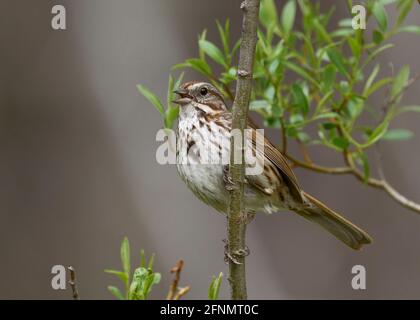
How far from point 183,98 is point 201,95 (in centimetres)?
9

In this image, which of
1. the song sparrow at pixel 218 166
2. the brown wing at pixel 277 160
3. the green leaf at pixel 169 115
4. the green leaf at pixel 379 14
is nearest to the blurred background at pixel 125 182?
the song sparrow at pixel 218 166

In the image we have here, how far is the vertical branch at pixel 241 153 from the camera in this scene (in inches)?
118

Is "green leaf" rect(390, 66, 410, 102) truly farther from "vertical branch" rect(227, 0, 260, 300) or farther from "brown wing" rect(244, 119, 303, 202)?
"vertical branch" rect(227, 0, 260, 300)

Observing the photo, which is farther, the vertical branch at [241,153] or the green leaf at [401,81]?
the green leaf at [401,81]

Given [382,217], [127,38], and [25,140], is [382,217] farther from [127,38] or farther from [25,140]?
[25,140]

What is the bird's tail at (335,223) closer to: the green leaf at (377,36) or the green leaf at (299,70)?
the green leaf at (299,70)

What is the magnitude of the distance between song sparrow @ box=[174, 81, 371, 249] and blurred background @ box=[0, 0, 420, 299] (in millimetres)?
2263

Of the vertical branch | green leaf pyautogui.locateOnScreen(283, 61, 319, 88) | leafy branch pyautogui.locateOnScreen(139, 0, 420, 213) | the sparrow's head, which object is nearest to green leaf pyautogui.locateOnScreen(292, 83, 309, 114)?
leafy branch pyautogui.locateOnScreen(139, 0, 420, 213)

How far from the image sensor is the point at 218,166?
4078 mm

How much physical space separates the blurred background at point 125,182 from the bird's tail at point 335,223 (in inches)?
79.0

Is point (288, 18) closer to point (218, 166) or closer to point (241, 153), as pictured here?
point (218, 166)

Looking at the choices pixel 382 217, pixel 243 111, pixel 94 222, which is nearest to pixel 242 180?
pixel 243 111

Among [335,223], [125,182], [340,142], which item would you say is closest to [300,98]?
[340,142]

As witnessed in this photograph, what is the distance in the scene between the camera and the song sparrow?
414 centimetres
